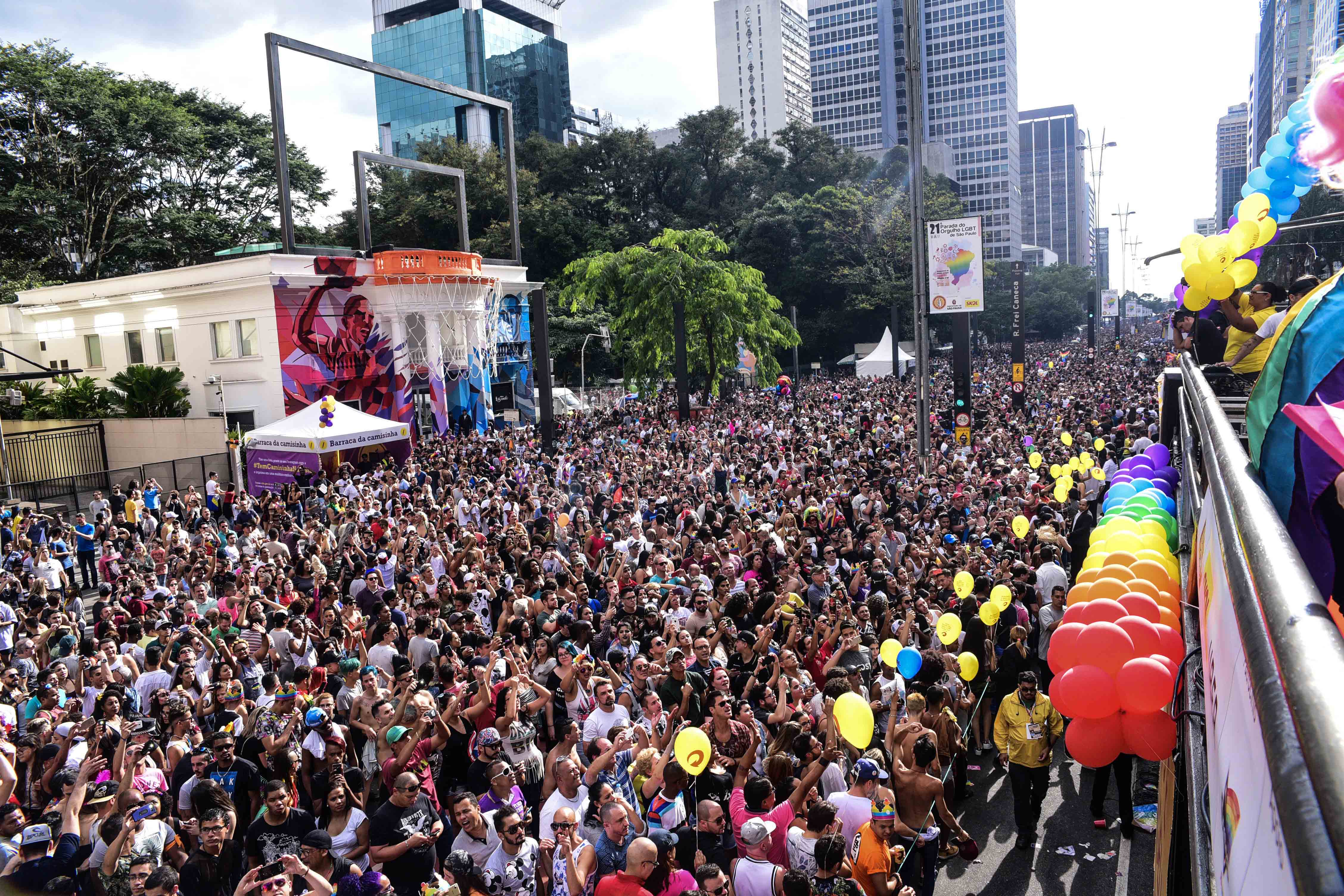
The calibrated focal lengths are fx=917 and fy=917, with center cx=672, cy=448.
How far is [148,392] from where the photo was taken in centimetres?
2739

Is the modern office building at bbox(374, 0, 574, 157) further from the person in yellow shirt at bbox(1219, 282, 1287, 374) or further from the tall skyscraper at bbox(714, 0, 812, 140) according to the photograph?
the person in yellow shirt at bbox(1219, 282, 1287, 374)

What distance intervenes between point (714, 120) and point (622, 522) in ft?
179

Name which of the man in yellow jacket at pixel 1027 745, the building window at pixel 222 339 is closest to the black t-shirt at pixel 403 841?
the man in yellow jacket at pixel 1027 745

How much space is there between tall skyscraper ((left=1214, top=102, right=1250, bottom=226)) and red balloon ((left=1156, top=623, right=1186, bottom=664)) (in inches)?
4724

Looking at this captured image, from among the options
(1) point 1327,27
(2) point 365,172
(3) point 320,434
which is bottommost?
(3) point 320,434

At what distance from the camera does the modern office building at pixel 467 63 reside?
9812 centimetres

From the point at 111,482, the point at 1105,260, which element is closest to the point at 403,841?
the point at 111,482

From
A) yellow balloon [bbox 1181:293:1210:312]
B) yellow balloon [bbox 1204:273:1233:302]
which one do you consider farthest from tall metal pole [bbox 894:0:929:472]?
yellow balloon [bbox 1204:273:1233:302]

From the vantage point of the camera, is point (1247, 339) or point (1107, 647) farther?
point (1247, 339)

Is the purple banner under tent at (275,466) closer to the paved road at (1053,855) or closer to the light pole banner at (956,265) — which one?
the light pole banner at (956,265)

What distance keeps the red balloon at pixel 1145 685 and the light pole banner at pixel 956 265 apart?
14.6 m

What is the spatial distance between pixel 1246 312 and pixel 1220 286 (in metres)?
0.40

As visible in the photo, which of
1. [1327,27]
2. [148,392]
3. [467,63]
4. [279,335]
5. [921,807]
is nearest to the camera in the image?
[921,807]

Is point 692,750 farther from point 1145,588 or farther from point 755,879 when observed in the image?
point 1145,588
